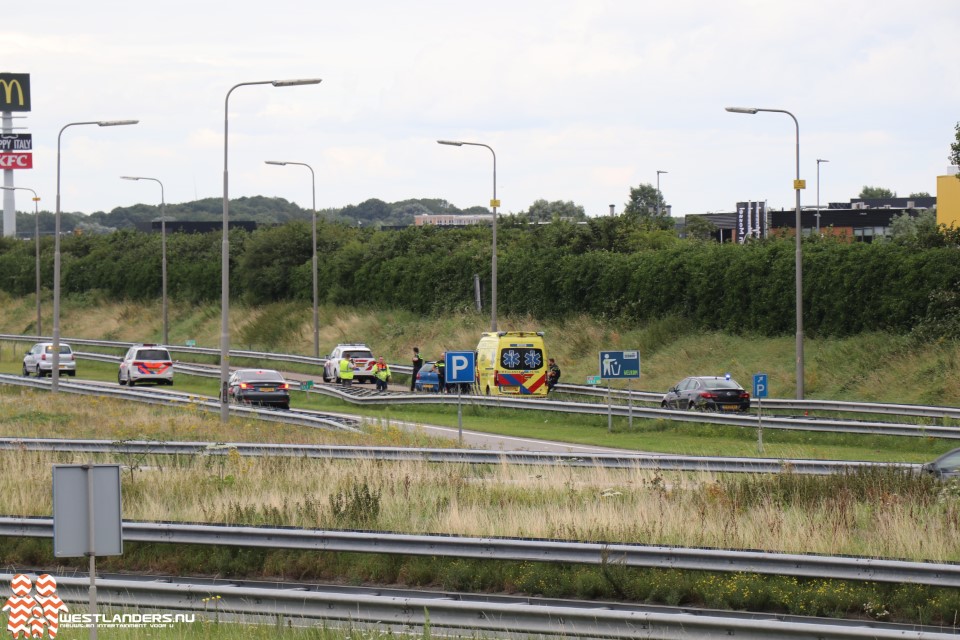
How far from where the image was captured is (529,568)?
13.9m

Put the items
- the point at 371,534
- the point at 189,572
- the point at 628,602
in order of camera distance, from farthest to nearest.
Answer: the point at 189,572 < the point at 371,534 < the point at 628,602

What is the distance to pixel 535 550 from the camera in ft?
43.9

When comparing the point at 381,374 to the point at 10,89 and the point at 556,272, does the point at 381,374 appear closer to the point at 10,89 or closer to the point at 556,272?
the point at 556,272

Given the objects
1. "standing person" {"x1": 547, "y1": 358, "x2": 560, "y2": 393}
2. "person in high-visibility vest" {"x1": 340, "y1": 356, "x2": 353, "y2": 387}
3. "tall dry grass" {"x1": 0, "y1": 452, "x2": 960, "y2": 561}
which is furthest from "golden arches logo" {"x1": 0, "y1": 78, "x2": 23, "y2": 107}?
"tall dry grass" {"x1": 0, "y1": 452, "x2": 960, "y2": 561}

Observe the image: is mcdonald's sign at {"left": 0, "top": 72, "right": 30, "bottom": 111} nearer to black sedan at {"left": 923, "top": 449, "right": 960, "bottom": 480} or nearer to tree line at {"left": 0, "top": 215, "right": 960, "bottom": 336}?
tree line at {"left": 0, "top": 215, "right": 960, "bottom": 336}

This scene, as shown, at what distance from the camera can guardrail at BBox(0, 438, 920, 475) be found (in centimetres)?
1918

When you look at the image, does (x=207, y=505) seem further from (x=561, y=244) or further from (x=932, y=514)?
(x=561, y=244)

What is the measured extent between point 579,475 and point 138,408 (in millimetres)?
21839

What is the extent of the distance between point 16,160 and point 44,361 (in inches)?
2518

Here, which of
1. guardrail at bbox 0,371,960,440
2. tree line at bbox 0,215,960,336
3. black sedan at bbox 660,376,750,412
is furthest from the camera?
tree line at bbox 0,215,960,336

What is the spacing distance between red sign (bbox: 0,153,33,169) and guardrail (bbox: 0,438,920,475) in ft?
318

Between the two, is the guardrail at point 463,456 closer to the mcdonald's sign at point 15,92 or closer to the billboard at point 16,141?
the billboard at point 16,141

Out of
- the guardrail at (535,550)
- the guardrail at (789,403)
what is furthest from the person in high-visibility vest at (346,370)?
the guardrail at (535,550)

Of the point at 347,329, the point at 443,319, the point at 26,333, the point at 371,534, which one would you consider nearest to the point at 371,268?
the point at 347,329
